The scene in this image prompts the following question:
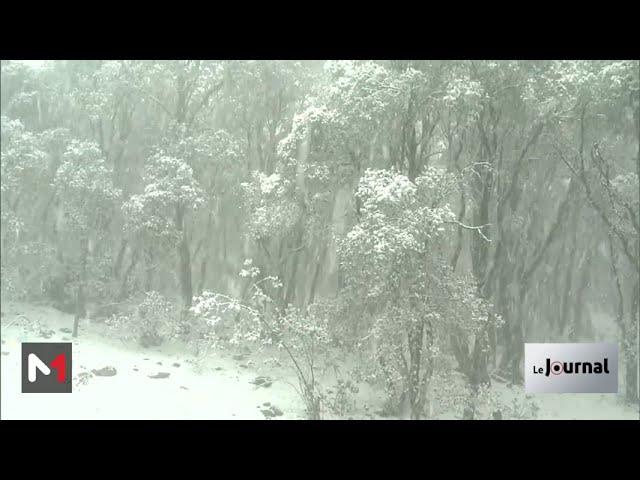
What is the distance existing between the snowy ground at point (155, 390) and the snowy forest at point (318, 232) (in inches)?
0.9

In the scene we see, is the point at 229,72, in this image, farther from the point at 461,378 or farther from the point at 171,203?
the point at 461,378

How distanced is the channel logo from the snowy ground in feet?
0.49

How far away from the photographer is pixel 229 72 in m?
7.51

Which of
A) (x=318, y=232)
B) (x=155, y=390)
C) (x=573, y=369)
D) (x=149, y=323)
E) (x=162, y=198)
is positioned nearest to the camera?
→ (x=573, y=369)

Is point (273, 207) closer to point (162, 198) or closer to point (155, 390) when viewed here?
point (162, 198)

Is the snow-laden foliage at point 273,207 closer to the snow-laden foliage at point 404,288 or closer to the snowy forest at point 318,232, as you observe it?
the snowy forest at point 318,232

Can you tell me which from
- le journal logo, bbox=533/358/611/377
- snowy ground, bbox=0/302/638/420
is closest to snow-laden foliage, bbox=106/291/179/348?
snowy ground, bbox=0/302/638/420

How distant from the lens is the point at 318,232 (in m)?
6.91

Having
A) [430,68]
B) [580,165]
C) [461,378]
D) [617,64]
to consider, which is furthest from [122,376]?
[617,64]

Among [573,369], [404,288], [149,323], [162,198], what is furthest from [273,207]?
[573,369]

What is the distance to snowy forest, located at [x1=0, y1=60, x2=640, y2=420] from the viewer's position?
6133mm

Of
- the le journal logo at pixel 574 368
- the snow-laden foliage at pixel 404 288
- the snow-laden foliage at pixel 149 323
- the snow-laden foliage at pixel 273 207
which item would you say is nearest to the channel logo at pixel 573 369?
the le journal logo at pixel 574 368

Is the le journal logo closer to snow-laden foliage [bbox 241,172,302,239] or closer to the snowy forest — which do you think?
the snowy forest

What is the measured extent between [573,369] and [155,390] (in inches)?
192
